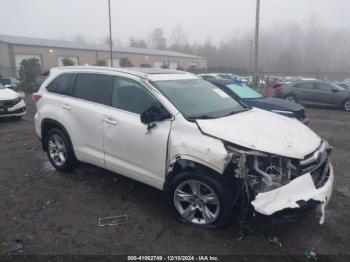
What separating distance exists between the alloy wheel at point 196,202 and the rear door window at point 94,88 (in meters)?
1.69

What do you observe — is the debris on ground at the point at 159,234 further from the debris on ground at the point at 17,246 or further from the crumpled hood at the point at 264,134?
the debris on ground at the point at 17,246

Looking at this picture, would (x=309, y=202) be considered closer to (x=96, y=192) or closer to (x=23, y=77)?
(x=96, y=192)

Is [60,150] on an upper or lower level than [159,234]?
upper

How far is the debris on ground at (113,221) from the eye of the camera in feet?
12.6

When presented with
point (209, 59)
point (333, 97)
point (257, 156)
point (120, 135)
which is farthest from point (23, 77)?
point (209, 59)

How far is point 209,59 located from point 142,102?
82.2 m

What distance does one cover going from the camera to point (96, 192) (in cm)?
473

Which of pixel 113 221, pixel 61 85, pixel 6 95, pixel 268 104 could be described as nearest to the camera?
pixel 113 221

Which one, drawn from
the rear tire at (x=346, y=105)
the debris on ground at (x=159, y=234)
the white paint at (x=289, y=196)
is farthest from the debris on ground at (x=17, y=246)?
the rear tire at (x=346, y=105)

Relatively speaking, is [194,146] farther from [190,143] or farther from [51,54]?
[51,54]

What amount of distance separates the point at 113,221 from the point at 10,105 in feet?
26.3

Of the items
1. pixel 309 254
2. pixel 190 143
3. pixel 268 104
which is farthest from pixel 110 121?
pixel 268 104

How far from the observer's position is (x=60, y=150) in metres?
5.36

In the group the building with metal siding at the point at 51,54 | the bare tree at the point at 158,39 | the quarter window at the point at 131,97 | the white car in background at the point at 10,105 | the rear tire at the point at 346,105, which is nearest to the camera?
the quarter window at the point at 131,97
